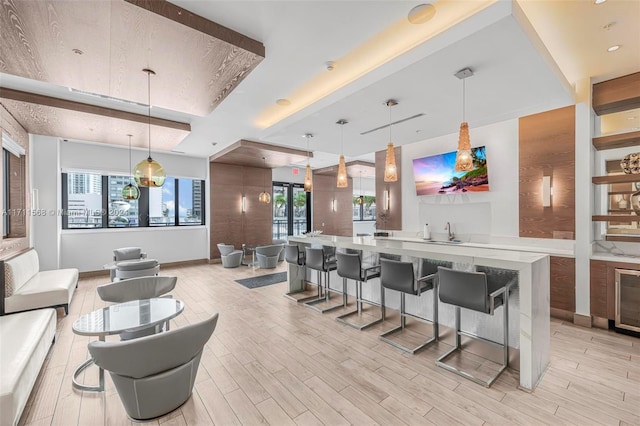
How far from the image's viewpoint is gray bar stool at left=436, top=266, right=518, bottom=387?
2.39 metres

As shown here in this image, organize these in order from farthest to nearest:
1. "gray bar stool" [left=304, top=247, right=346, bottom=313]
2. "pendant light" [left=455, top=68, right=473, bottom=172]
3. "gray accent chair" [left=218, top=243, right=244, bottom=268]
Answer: "gray accent chair" [left=218, top=243, right=244, bottom=268] → "gray bar stool" [left=304, top=247, right=346, bottom=313] → "pendant light" [left=455, top=68, right=473, bottom=172]

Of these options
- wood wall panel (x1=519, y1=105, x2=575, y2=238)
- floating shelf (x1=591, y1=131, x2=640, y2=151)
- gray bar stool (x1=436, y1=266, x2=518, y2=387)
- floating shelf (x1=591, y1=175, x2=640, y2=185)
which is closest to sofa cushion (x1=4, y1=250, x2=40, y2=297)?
gray bar stool (x1=436, y1=266, x2=518, y2=387)

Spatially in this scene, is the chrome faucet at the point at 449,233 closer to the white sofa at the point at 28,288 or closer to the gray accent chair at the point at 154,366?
the gray accent chair at the point at 154,366

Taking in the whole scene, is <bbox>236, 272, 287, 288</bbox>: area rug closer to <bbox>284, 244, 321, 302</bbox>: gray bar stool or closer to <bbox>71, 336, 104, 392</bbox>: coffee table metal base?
<bbox>284, 244, 321, 302</bbox>: gray bar stool

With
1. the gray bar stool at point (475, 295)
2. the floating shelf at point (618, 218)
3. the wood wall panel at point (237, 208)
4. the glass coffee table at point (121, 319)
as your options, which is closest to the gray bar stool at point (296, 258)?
the glass coffee table at point (121, 319)

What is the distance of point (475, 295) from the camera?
2432 mm

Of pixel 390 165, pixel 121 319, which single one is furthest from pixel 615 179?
pixel 121 319

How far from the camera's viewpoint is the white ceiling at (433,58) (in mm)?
2279

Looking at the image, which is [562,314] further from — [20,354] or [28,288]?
[28,288]

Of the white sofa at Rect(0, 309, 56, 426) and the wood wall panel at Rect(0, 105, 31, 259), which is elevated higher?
the wood wall panel at Rect(0, 105, 31, 259)

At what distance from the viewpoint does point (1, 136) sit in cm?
393

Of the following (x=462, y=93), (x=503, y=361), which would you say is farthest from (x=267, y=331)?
(x=462, y=93)

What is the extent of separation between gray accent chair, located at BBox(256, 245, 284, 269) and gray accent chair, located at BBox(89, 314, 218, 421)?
5090mm

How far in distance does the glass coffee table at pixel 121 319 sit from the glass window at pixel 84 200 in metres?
5.39
